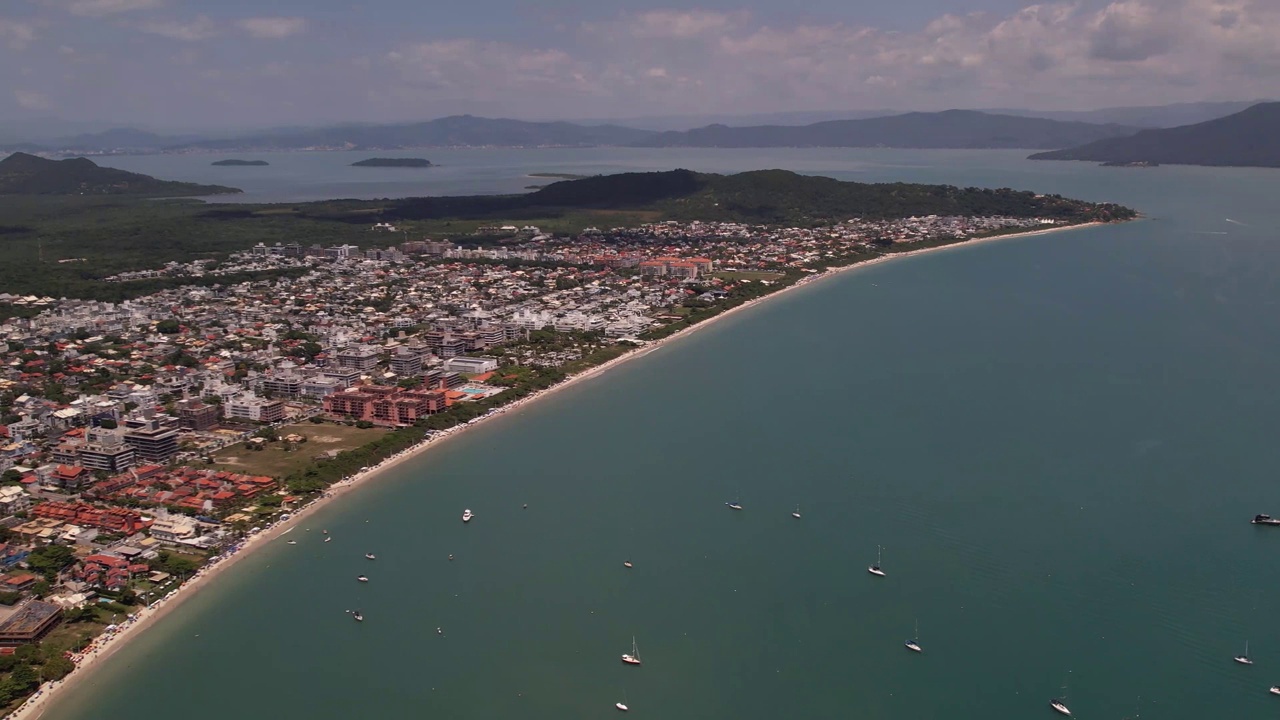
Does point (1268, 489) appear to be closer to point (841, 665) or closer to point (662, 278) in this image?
point (841, 665)

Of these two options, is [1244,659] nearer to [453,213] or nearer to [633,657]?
[633,657]

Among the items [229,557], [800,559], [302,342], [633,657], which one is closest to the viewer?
[633,657]

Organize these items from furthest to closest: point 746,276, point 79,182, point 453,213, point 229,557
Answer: point 79,182
point 453,213
point 746,276
point 229,557

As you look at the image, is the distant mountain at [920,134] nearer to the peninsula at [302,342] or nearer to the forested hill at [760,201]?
the forested hill at [760,201]

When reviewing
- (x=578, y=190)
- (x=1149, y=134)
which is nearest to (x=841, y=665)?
(x=578, y=190)

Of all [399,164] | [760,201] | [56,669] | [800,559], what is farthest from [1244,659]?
[399,164]

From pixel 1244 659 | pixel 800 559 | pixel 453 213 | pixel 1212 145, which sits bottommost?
pixel 1244 659
